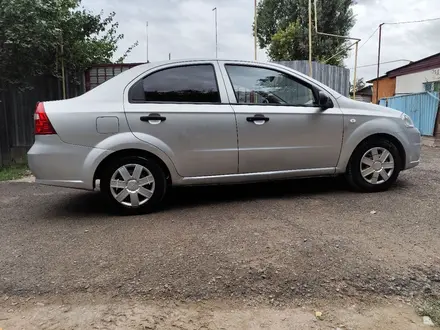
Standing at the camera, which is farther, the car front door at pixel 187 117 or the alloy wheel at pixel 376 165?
the alloy wheel at pixel 376 165

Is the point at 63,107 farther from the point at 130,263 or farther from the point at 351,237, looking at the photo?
the point at 351,237

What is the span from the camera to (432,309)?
7.59 ft

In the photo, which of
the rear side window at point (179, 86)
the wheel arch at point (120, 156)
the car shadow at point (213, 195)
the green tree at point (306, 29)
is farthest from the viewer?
the green tree at point (306, 29)

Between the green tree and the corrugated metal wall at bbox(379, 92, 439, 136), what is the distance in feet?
33.8

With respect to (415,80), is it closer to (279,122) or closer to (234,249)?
(279,122)

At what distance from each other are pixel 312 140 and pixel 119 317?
2.98 metres

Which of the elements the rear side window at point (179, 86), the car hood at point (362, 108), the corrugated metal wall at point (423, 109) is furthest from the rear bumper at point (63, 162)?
the corrugated metal wall at point (423, 109)

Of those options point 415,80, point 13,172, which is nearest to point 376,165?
point 13,172

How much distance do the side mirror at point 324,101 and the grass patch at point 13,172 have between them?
5.11m

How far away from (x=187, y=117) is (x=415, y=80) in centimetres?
1950

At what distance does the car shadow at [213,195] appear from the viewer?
4391 mm

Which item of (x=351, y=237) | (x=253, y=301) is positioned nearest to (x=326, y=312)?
(x=253, y=301)

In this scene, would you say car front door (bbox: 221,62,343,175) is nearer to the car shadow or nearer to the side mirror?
Answer: the side mirror

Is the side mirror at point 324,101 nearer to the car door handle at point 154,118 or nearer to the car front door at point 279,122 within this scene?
the car front door at point 279,122
